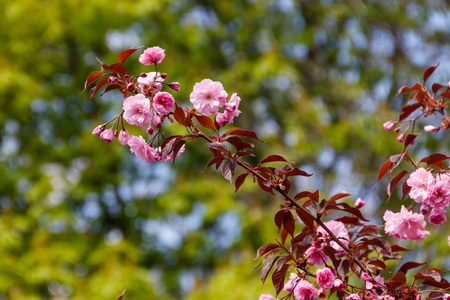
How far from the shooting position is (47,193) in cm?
572

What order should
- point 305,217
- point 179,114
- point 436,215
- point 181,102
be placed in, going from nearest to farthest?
point 179,114
point 305,217
point 436,215
point 181,102

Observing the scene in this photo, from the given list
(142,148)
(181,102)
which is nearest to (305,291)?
(142,148)

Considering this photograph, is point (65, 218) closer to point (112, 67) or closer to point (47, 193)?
point (47, 193)

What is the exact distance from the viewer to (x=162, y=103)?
47.5 inches

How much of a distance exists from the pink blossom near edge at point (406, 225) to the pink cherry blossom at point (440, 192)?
0.17ft

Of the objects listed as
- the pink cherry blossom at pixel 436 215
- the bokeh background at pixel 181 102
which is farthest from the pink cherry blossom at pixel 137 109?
the bokeh background at pixel 181 102

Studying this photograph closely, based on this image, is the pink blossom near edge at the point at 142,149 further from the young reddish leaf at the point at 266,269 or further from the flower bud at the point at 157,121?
the young reddish leaf at the point at 266,269

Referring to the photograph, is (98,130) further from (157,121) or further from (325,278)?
(325,278)

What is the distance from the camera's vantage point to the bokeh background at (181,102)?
5.44 meters

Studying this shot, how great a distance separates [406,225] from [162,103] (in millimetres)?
672

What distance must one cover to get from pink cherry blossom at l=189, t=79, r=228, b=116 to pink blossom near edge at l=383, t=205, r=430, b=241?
513 millimetres

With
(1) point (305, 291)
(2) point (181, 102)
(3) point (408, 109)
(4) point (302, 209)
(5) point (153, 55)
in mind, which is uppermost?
(2) point (181, 102)

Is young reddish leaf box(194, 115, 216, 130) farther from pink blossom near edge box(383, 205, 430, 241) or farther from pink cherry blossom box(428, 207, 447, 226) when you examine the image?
pink cherry blossom box(428, 207, 447, 226)

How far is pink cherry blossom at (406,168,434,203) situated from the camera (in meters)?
1.34
